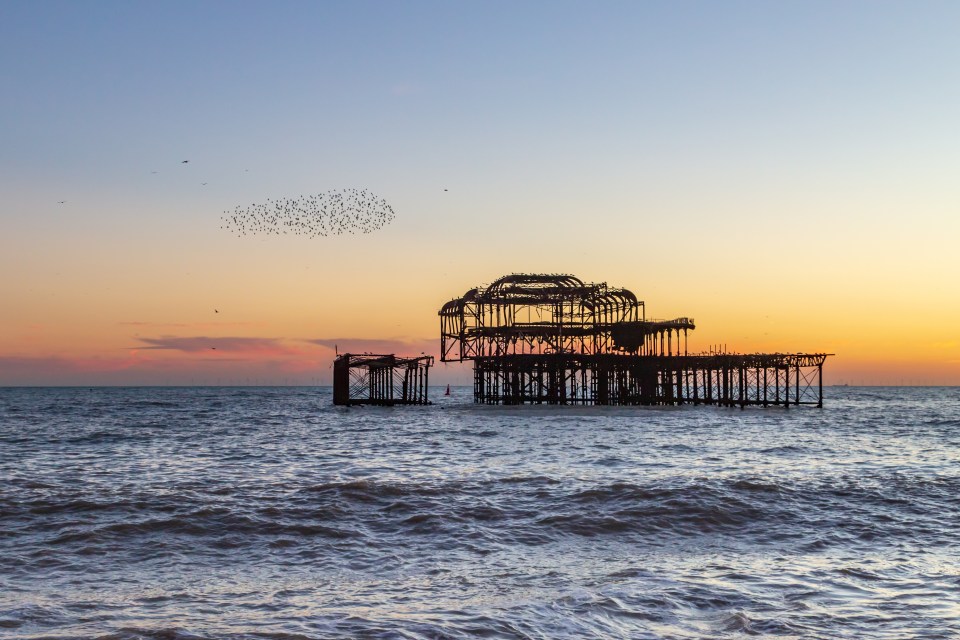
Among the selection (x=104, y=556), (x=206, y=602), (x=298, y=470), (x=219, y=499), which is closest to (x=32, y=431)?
(x=298, y=470)

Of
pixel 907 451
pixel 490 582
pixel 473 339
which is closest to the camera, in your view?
pixel 490 582

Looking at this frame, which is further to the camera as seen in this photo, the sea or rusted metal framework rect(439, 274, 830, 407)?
rusted metal framework rect(439, 274, 830, 407)

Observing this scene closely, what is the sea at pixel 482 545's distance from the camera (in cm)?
909

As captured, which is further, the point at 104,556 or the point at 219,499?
the point at 219,499

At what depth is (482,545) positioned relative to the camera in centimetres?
1295

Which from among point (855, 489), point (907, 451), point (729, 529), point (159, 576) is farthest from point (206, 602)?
point (907, 451)

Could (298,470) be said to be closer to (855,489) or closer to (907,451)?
(855,489)

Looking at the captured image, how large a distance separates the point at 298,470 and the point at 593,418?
1092 inches

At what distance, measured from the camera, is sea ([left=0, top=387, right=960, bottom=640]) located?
29.8 feet

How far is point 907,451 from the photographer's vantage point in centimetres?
2866

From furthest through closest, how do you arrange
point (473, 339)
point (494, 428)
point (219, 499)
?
point (473, 339) < point (494, 428) < point (219, 499)

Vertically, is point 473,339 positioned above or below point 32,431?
above

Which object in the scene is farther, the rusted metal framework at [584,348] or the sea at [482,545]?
the rusted metal framework at [584,348]

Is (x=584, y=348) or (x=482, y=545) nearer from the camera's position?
(x=482, y=545)
